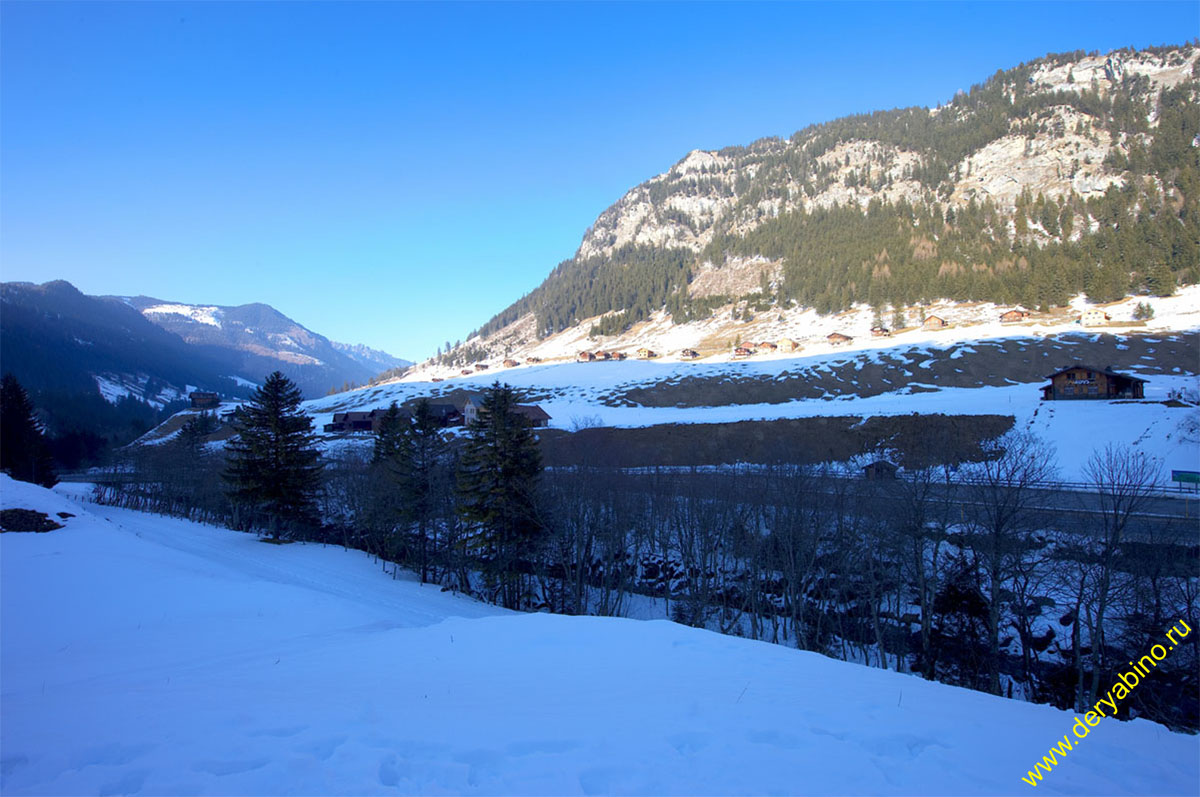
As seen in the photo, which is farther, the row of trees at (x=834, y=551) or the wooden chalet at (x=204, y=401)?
the wooden chalet at (x=204, y=401)

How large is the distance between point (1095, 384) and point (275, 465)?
69.6 m

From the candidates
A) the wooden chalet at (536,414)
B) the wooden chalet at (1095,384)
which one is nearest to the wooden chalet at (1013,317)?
the wooden chalet at (1095,384)

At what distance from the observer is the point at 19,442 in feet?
158

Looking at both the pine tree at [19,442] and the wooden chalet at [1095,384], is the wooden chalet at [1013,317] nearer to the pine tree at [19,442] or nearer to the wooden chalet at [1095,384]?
the wooden chalet at [1095,384]

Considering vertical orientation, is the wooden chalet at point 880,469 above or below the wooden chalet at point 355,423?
below

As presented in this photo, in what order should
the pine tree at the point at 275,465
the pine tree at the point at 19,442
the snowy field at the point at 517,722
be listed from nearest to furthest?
the snowy field at the point at 517,722 < the pine tree at the point at 275,465 < the pine tree at the point at 19,442

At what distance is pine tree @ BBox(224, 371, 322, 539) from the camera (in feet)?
113

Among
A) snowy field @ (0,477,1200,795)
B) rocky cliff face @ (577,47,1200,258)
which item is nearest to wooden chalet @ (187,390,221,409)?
snowy field @ (0,477,1200,795)

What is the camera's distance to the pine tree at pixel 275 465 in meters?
34.3

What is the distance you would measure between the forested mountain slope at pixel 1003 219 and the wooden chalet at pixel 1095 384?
58652 millimetres

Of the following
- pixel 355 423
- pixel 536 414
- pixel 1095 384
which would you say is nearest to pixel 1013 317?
pixel 1095 384

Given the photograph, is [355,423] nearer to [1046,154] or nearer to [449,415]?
[449,415]

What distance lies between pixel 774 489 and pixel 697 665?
20671mm

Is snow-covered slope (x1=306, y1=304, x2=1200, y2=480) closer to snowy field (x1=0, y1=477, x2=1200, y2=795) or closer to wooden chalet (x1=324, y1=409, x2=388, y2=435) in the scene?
wooden chalet (x1=324, y1=409, x2=388, y2=435)
